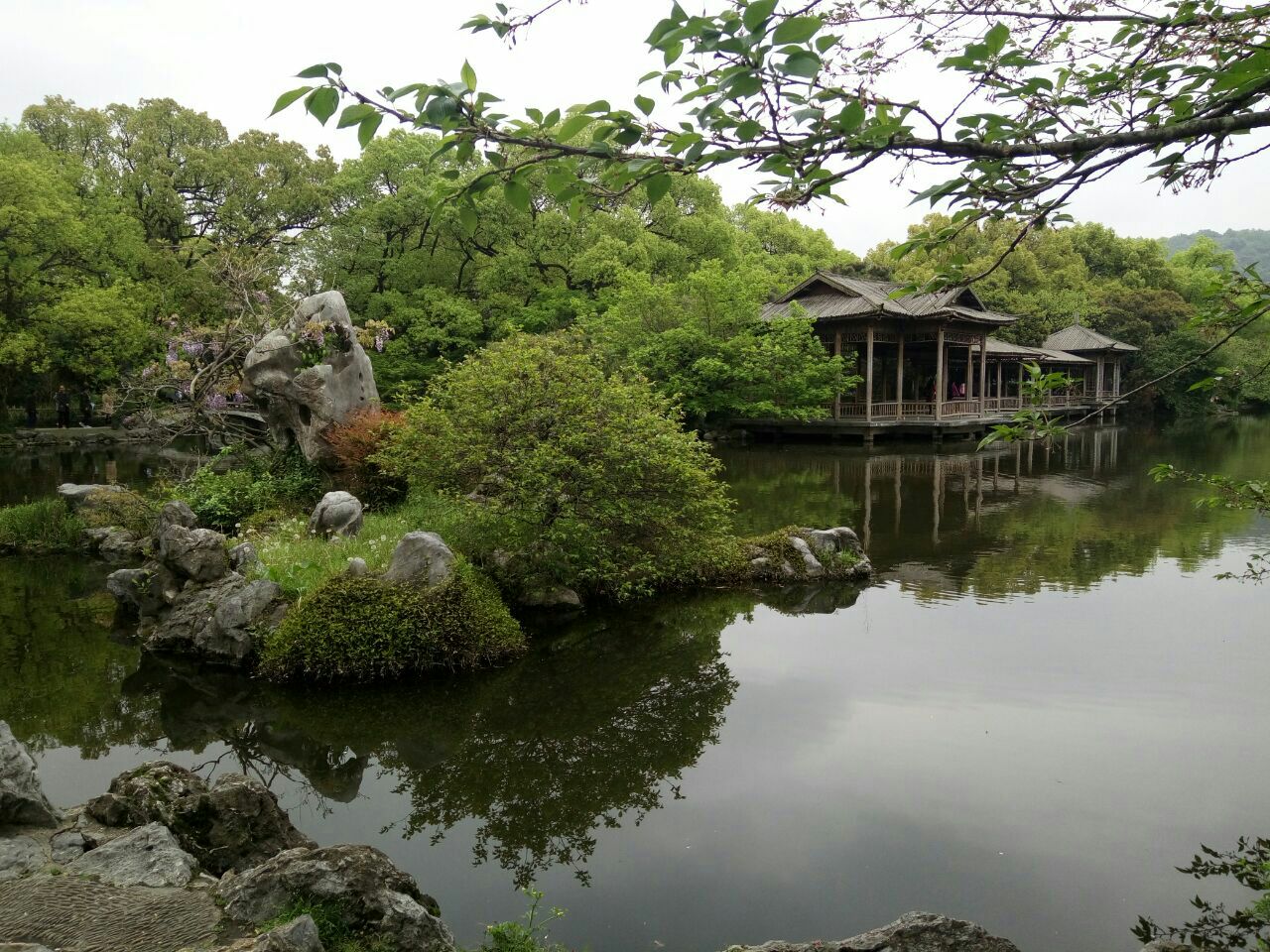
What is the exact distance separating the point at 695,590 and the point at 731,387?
682 inches

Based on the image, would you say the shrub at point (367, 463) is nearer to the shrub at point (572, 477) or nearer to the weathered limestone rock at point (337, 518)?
the weathered limestone rock at point (337, 518)

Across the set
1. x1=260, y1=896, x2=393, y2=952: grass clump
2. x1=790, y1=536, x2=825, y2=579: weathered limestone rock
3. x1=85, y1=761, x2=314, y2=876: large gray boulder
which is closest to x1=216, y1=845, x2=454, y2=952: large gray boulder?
x1=260, y1=896, x2=393, y2=952: grass clump

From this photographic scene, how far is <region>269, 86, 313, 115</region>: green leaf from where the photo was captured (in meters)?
1.79

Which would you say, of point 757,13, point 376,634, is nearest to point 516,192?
point 757,13

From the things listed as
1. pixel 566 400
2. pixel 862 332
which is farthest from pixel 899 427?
pixel 566 400

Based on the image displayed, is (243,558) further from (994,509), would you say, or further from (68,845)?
(994,509)

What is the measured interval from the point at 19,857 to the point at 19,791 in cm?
41

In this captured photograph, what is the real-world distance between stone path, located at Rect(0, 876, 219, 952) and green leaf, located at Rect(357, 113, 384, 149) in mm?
2951

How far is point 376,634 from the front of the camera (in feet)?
23.8

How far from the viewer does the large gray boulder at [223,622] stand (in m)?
7.68

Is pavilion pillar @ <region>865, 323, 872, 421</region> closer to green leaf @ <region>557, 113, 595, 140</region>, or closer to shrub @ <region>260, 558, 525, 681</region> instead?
shrub @ <region>260, 558, 525, 681</region>

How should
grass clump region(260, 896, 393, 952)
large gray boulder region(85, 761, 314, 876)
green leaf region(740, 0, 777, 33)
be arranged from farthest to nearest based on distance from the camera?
large gray boulder region(85, 761, 314, 876), grass clump region(260, 896, 393, 952), green leaf region(740, 0, 777, 33)

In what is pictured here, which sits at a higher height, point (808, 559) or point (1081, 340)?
point (1081, 340)

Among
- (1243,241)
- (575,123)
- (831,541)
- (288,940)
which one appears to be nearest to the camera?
(575,123)
